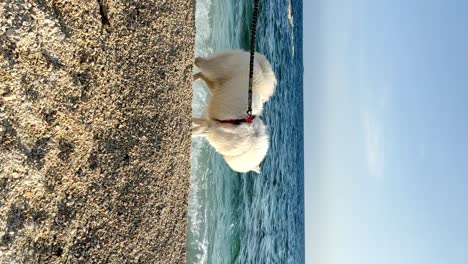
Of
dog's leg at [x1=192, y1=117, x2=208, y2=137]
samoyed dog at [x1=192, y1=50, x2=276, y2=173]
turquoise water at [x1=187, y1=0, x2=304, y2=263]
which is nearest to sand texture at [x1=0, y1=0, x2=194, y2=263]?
samoyed dog at [x1=192, y1=50, x2=276, y2=173]

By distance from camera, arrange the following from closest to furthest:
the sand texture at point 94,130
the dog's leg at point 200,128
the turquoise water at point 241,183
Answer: the sand texture at point 94,130, the dog's leg at point 200,128, the turquoise water at point 241,183

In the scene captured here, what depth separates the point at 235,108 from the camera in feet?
13.9

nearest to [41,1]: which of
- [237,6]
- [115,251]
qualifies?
Answer: [115,251]

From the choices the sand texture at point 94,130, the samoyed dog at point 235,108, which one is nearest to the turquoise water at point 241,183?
the samoyed dog at point 235,108

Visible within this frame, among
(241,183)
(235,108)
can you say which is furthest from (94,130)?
(241,183)

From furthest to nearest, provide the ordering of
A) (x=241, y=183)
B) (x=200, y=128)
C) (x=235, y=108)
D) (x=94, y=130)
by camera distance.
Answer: (x=241, y=183) → (x=200, y=128) → (x=235, y=108) → (x=94, y=130)

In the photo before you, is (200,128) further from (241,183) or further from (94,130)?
(241,183)

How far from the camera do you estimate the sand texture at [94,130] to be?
146cm

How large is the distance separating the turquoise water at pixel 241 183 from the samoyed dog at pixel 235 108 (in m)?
0.91

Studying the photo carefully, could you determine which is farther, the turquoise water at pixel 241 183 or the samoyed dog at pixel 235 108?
the turquoise water at pixel 241 183

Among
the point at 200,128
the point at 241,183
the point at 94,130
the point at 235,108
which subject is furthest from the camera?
the point at 241,183

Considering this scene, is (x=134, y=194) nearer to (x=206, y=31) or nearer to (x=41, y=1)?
(x=41, y=1)

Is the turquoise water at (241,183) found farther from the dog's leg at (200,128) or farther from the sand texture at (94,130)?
the sand texture at (94,130)

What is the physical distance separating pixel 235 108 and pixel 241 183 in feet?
13.8
